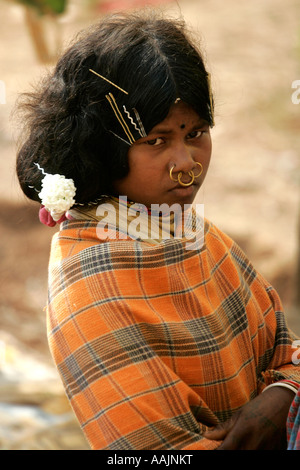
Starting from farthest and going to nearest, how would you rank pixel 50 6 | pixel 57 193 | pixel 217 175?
pixel 217 175 → pixel 50 6 → pixel 57 193

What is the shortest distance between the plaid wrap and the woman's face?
685 millimetres

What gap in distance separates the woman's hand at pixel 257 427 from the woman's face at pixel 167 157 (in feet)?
2.18

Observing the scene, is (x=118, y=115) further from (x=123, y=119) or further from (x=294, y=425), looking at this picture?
(x=294, y=425)

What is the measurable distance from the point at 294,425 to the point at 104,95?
3.58 feet

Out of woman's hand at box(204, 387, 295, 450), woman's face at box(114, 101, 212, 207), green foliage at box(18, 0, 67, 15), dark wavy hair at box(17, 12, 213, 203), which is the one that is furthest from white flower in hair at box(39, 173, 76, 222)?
green foliage at box(18, 0, 67, 15)

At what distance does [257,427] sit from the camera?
184cm

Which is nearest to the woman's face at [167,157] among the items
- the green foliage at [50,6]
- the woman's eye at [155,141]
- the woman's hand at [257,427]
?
the woman's eye at [155,141]

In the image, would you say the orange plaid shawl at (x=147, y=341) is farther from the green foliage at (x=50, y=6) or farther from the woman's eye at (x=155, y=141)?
the green foliage at (x=50, y=6)

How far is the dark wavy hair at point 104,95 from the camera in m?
1.86

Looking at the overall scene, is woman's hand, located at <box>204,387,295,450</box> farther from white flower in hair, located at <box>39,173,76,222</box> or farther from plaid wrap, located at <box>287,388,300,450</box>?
white flower in hair, located at <box>39,173,76,222</box>

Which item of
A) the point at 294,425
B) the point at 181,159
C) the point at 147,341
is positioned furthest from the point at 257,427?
the point at 181,159
